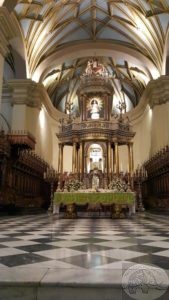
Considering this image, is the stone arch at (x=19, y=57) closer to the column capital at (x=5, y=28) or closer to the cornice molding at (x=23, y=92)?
the cornice molding at (x=23, y=92)

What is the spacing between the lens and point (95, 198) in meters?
7.77

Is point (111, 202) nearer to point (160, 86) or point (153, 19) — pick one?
point (160, 86)

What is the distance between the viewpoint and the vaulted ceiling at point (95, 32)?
518 inches

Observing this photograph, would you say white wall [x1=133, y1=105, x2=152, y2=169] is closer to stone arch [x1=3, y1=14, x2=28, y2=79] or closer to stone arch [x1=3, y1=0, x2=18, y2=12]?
stone arch [x1=3, y1=14, x2=28, y2=79]

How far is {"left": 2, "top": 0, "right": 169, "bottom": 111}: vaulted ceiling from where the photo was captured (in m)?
13.2

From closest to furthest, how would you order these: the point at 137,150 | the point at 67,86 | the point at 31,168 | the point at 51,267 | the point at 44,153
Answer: the point at 51,267, the point at 31,168, the point at 44,153, the point at 137,150, the point at 67,86

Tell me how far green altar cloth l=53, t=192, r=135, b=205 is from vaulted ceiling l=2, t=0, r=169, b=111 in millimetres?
9093

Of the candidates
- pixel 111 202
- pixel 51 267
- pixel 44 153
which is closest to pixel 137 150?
pixel 44 153

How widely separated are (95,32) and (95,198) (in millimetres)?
11959

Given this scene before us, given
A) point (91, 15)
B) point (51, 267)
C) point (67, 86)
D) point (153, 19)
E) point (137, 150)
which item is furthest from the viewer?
point (67, 86)

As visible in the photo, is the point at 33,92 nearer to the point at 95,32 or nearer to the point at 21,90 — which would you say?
the point at 21,90

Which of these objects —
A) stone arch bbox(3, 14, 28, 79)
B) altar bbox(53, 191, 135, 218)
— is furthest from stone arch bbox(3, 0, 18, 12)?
altar bbox(53, 191, 135, 218)

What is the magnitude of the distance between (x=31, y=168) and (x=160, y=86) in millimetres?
8139

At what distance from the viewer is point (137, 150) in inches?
771
